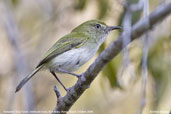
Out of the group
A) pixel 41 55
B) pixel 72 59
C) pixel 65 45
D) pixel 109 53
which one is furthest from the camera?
pixel 41 55

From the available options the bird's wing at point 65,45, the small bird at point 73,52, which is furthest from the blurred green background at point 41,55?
the bird's wing at point 65,45

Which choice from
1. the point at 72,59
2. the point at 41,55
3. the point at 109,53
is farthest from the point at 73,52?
the point at 109,53

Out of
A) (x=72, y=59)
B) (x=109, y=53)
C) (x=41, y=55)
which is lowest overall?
(x=41, y=55)

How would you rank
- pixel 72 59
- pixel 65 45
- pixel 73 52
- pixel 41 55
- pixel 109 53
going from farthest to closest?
1. pixel 41 55
2. pixel 65 45
3. pixel 73 52
4. pixel 72 59
5. pixel 109 53

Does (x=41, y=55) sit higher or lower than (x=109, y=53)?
lower

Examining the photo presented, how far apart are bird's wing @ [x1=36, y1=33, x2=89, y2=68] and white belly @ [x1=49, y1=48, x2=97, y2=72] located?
0.08 metres

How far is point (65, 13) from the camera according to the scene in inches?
230

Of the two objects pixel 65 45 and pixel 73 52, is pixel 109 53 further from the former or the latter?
pixel 65 45

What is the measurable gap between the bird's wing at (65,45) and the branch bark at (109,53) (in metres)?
0.87

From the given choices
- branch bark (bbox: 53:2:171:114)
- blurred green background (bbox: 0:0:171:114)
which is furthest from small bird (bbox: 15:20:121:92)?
branch bark (bbox: 53:2:171:114)

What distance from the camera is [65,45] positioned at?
456cm

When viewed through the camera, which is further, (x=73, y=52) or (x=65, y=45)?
(x=65, y=45)

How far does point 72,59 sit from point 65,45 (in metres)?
0.35

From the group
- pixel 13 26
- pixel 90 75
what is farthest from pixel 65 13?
pixel 90 75
